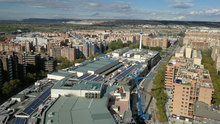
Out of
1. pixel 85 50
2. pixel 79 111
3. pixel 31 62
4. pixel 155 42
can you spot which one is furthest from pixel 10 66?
pixel 155 42

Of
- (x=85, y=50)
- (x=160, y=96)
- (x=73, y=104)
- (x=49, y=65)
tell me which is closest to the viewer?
(x=73, y=104)

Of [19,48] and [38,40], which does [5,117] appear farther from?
[38,40]

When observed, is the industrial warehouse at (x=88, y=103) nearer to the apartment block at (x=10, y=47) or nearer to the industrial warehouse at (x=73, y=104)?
the industrial warehouse at (x=73, y=104)

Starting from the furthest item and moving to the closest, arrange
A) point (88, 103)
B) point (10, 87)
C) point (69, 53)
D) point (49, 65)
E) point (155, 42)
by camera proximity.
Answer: point (155, 42), point (69, 53), point (49, 65), point (10, 87), point (88, 103)

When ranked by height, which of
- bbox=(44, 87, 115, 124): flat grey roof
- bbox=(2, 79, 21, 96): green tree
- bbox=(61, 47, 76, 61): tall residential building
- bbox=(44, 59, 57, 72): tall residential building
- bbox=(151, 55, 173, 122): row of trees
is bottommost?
bbox=(151, 55, 173, 122): row of trees

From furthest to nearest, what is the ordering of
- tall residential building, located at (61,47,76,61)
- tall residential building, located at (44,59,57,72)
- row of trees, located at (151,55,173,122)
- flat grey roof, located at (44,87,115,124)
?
1. tall residential building, located at (61,47,76,61)
2. tall residential building, located at (44,59,57,72)
3. row of trees, located at (151,55,173,122)
4. flat grey roof, located at (44,87,115,124)

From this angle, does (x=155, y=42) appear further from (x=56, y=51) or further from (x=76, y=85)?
(x=76, y=85)

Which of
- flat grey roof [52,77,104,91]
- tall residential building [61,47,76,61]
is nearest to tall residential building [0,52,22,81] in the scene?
flat grey roof [52,77,104,91]

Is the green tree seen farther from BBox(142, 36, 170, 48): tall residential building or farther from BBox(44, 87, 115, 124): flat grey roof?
BBox(142, 36, 170, 48): tall residential building

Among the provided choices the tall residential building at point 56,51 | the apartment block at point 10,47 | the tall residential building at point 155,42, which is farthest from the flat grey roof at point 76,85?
the tall residential building at point 155,42

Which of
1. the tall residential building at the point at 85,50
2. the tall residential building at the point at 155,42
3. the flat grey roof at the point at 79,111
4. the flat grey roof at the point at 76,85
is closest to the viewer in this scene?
the flat grey roof at the point at 79,111

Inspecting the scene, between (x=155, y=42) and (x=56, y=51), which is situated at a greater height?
(x=155, y=42)

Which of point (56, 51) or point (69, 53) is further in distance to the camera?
point (56, 51)
